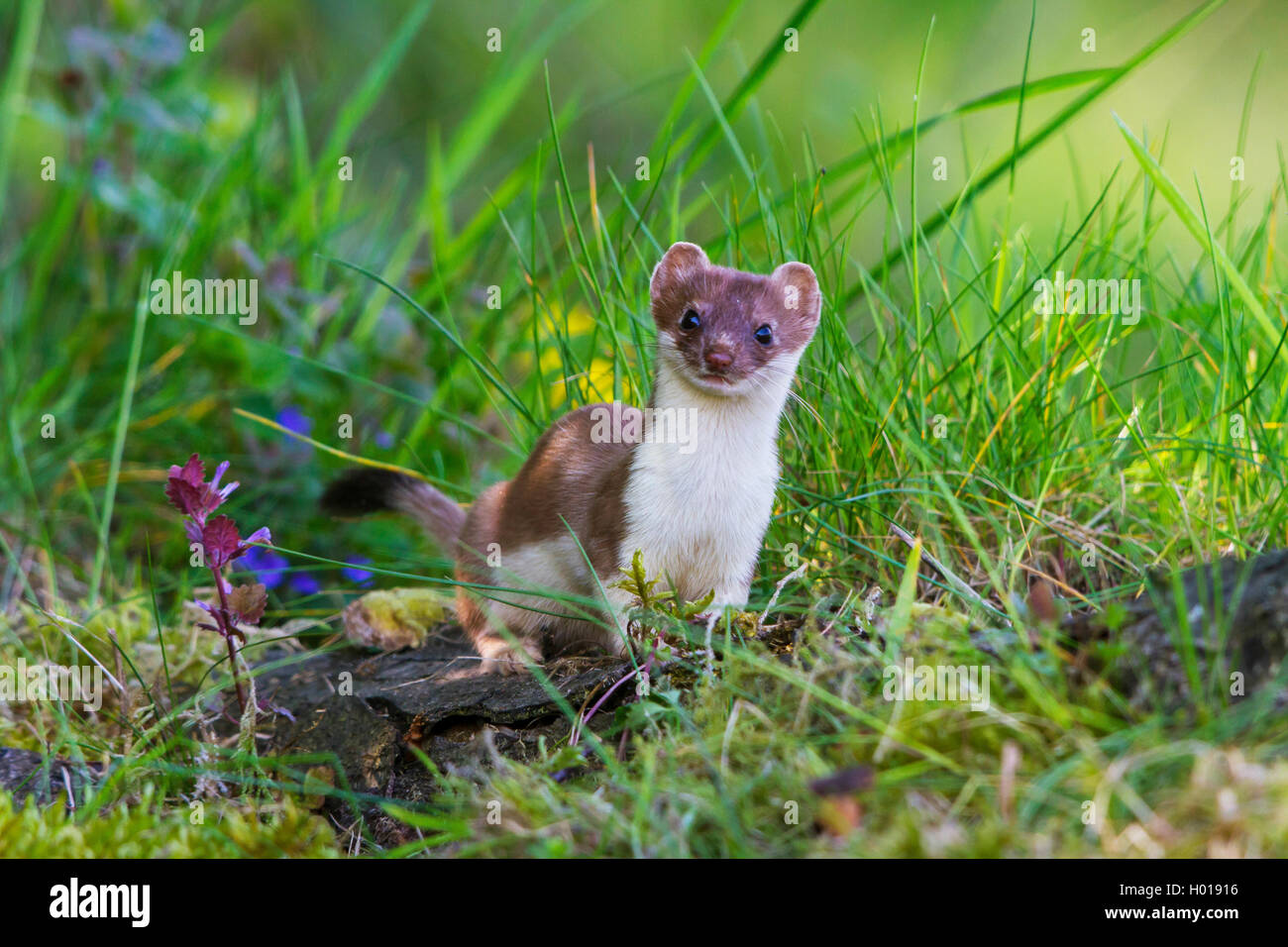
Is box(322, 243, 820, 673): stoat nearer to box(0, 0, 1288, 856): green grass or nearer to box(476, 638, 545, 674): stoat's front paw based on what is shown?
box(476, 638, 545, 674): stoat's front paw

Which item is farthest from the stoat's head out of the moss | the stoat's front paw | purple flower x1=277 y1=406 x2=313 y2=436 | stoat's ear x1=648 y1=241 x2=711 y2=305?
purple flower x1=277 y1=406 x2=313 y2=436

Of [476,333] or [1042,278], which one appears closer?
[1042,278]

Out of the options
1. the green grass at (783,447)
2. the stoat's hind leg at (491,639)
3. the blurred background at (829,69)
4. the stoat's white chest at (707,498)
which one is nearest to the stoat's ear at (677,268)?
the green grass at (783,447)

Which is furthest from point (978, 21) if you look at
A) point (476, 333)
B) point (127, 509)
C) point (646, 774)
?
point (646, 774)

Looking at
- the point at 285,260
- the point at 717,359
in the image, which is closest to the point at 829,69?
the point at 285,260

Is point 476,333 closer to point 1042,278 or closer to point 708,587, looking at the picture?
point 708,587

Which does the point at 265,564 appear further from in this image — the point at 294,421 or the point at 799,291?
the point at 799,291

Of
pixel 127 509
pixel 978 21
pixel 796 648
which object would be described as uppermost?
pixel 978 21
